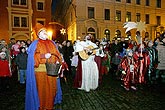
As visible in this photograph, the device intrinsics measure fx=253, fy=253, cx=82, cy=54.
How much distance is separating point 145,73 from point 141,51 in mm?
1381

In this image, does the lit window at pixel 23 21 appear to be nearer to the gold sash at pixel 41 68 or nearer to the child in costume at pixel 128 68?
the child in costume at pixel 128 68

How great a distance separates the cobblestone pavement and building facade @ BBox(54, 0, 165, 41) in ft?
85.5

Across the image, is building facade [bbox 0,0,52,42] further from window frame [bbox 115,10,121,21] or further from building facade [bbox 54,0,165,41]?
window frame [bbox 115,10,121,21]

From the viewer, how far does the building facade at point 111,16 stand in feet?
124

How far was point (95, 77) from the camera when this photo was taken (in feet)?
32.4

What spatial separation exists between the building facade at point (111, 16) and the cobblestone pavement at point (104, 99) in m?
26.1

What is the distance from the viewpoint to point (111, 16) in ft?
133

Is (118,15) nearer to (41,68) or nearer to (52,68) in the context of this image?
(41,68)

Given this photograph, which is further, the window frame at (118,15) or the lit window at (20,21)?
the window frame at (118,15)

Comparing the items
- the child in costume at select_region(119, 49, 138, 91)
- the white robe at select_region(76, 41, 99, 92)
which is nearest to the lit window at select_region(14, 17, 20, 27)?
the white robe at select_region(76, 41, 99, 92)

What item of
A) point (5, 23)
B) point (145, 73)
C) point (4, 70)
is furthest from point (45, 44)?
point (5, 23)

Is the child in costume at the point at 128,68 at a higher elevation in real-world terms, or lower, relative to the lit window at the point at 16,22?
lower

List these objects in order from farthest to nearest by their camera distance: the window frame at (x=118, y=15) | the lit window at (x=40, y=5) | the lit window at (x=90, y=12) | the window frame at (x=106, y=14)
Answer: the window frame at (x=118, y=15), the window frame at (x=106, y=14), the lit window at (x=40, y=5), the lit window at (x=90, y=12)

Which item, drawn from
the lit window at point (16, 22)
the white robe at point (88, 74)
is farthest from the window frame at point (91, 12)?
the white robe at point (88, 74)
